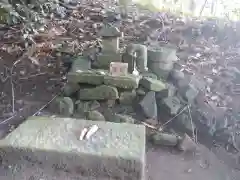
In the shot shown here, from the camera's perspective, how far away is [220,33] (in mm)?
5270

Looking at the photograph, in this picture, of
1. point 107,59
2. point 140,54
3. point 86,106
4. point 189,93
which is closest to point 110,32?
point 107,59

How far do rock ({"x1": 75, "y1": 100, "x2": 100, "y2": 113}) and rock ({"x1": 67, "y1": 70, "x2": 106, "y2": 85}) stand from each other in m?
0.22

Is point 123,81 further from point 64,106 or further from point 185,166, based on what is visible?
point 185,166

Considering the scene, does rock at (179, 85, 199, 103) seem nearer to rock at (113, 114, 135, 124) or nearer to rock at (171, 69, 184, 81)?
rock at (171, 69, 184, 81)

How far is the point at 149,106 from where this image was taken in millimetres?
3131

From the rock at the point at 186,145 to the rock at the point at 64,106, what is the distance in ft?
3.91

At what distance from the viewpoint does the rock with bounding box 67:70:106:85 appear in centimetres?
315

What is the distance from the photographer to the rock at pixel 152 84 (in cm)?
316

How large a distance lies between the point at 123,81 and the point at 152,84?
328 millimetres

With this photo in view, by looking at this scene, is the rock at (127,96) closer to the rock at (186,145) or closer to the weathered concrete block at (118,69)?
the weathered concrete block at (118,69)

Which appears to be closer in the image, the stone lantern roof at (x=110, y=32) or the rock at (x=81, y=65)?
the stone lantern roof at (x=110, y=32)

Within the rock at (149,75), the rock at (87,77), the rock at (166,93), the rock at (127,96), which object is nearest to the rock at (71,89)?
the rock at (87,77)

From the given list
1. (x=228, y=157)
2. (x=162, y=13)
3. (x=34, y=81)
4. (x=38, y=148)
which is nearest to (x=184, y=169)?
(x=228, y=157)

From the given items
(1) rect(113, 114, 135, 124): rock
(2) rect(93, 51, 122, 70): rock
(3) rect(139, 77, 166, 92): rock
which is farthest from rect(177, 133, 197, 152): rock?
(2) rect(93, 51, 122, 70): rock
